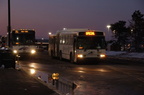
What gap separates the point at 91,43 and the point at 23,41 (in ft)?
34.6

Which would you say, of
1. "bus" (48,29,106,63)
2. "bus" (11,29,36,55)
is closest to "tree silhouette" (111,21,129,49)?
"bus" (11,29,36,55)

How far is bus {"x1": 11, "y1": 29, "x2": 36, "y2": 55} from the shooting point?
37719 mm

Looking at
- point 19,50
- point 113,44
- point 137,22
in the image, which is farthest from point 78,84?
A: point 113,44

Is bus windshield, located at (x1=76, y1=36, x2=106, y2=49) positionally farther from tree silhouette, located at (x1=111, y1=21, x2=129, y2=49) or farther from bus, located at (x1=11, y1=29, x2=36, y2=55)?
tree silhouette, located at (x1=111, y1=21, x2=129, y2=49)

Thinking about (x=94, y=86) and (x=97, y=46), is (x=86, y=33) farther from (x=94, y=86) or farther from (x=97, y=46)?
(x=94, y=86)

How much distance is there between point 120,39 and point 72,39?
43.5 metres

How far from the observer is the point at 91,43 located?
29.9 meters

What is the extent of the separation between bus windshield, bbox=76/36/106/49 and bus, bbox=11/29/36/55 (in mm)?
9292

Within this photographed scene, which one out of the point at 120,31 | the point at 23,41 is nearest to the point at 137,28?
the point at 120,31

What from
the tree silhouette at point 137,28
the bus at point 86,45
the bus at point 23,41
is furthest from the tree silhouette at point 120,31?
the bus at point 86,45

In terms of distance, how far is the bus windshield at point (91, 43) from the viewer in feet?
97.3

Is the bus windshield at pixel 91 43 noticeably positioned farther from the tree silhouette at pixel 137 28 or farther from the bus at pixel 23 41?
the tree silhouette at pixel 137 28

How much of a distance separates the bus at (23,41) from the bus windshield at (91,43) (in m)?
9.29

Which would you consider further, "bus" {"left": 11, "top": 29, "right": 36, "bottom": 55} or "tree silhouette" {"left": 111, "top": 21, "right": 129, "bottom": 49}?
"tree silhouette" {"left": 111, "top": 21, "right": 129, "bottom": 49}
